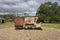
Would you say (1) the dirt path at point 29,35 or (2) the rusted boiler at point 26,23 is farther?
(2) the rusted boiler at point 26,23

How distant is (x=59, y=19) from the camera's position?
306 feet

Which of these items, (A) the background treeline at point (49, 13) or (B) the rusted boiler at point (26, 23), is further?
(A) the background treeline at point (49, 13)

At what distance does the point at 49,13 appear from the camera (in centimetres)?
10038

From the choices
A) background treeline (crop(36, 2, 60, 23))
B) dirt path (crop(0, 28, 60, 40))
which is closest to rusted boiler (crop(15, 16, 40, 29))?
dirt path (crop(0, 28, 60, 40))

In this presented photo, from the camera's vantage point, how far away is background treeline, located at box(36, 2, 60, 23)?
3730 inches

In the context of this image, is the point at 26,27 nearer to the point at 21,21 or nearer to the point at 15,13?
the point at 21,21

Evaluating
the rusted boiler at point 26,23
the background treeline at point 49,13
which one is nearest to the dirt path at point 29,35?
the rusted boiler at point 26,23

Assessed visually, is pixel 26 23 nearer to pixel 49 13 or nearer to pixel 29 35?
pixel 29 35

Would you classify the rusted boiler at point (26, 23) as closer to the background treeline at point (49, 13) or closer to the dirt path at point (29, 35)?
the dirt path at point (29, 35)

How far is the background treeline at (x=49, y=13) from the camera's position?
9474 cm

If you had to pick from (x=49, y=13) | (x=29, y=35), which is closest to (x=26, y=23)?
(x=29, y=35)

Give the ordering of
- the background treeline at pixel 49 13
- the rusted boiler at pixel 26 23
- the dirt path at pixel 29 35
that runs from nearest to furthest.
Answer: the dirt path at pixel 29 35 < the rusted boiler at pixel 26 23 < the background treeline at pixel 49 13

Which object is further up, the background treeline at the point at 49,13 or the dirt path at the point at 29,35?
the dirt path at the point at 29,35

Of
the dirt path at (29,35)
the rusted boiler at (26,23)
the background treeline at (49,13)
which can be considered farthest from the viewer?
the background treeline at (49,13)
